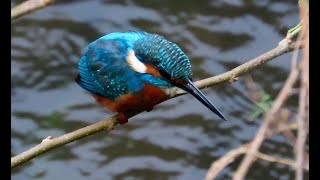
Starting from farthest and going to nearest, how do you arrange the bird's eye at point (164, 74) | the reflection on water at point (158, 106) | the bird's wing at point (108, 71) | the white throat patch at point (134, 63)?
the reflection on water at point (158, 106)
the bird's wing at point (108, 71)
the white throat patch at point (134, 63)
the bird's eye at point (164, 74)

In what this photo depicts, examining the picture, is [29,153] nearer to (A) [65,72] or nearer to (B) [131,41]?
(B) [131,41]

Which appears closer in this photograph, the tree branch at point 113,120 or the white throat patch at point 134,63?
the tree branch at point 113,120

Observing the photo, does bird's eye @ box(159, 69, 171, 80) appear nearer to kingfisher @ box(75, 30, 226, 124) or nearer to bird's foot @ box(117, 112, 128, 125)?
kingfisher @ box(75, 30, 226, 124)

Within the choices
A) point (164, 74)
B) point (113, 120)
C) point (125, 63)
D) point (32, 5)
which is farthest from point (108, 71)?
point (32, 5)

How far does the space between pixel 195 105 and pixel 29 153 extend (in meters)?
2.99

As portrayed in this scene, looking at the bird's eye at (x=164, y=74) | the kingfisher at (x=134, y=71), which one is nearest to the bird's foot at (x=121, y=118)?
the kingfisher at (x=134, y=71)

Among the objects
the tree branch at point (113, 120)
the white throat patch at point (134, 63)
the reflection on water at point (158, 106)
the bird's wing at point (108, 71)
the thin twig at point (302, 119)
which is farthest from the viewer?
the reflection on water at point (158, 106)

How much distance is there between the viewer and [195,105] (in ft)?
16.1

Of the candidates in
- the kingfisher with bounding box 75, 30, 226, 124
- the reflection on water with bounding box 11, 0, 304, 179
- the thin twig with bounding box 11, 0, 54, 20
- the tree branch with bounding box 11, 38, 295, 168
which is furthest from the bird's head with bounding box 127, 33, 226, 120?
the reflection on water with bounding box 11, 0, 304, 179

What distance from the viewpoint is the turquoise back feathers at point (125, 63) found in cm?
211

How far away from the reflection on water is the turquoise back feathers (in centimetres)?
201

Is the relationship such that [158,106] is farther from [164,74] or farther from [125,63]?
[164,74]

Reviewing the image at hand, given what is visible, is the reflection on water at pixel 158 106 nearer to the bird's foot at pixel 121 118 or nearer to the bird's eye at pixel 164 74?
the bird's foot at pixel 121 118
